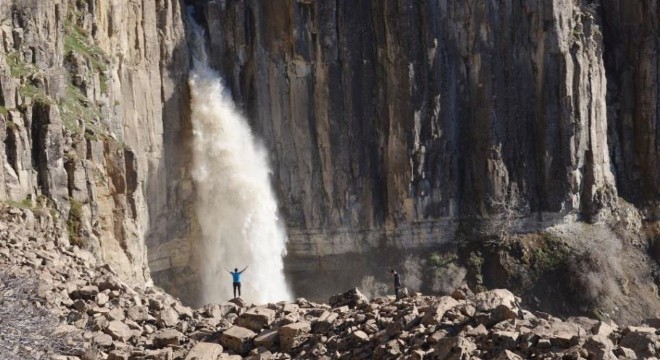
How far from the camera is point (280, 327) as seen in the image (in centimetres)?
2066

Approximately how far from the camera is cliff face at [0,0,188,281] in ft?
96.5

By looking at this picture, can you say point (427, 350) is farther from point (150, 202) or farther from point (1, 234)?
point (150, 202)

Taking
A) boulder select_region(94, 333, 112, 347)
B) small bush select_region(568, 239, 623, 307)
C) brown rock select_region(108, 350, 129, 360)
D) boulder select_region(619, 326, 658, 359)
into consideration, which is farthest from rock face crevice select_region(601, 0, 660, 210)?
A: brown rock select_region(108, 350, 129, 360)

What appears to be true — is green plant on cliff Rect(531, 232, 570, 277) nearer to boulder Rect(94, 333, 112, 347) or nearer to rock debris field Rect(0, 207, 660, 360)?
rock debris field Rect(0, 207, 660, 360)

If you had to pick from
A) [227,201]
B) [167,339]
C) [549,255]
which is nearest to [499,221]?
[549,255]

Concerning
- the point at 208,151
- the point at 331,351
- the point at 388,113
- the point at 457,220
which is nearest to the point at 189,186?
the point at 208,151

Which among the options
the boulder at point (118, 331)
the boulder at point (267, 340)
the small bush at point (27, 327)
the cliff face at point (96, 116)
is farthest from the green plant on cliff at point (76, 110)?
the boulder at point (267, 340)

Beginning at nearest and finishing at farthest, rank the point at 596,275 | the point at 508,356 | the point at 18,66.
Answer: the point at 508,356, the point at 18,66, the point at 596,275

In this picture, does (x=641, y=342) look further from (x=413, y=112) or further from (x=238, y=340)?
(x=413, y=112)

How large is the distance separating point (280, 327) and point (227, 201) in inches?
937

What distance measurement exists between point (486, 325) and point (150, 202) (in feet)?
81.4

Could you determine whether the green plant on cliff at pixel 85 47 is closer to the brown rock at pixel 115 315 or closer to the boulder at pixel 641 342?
the brown rock at pixel 115 315

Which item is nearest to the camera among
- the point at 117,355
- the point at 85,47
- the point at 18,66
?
the point at 117,355

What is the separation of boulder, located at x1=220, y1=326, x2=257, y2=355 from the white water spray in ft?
71.5
